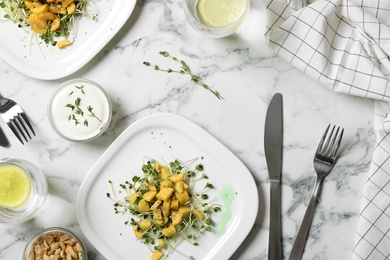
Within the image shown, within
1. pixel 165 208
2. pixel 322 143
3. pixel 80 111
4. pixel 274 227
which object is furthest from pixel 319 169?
pixel 80 111

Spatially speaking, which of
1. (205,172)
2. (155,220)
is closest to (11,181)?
(155,220)

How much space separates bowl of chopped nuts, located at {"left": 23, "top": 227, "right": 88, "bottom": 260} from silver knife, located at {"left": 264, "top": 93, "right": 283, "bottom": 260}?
477 mm

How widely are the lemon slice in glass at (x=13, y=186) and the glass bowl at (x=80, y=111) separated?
5.6 inches

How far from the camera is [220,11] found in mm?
1669

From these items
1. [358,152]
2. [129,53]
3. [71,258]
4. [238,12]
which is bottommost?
[71,258]

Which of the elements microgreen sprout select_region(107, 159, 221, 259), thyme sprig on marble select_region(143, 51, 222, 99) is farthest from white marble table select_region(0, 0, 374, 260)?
microgreen sprout select_region(107, 159, 221, 259)

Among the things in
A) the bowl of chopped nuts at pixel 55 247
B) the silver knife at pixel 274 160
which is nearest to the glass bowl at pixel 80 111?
the bowl of chopped nuts at pixel 55 247

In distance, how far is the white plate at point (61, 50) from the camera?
174 cm

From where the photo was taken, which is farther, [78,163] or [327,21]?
[78,163]

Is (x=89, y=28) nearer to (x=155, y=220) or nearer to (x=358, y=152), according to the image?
(x=155, y=220)

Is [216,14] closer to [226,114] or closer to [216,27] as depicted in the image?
[216,27]

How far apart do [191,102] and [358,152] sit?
1.44 ft

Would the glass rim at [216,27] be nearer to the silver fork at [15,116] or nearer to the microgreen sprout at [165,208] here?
the microgreen sprout at [165,208]

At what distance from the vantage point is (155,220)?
66.7 inches
